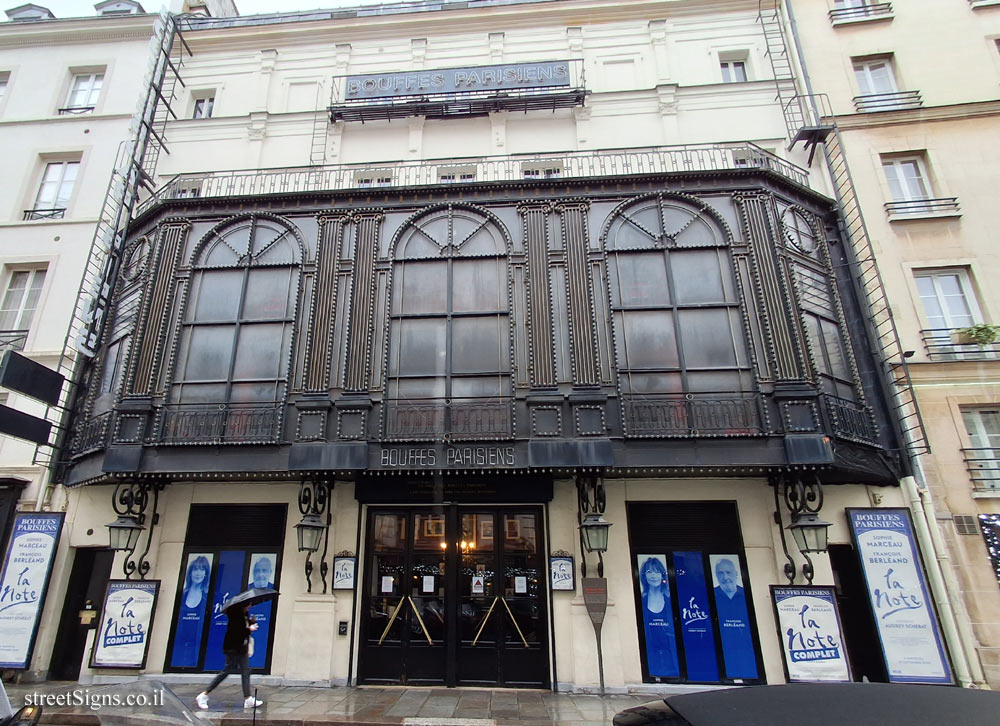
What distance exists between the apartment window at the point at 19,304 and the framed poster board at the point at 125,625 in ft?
23.9

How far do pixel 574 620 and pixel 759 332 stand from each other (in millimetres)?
6709

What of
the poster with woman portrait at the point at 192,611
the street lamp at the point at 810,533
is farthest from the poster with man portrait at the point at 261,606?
the street lamp at the point at 810,533

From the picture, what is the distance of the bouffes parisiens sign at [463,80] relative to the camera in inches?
585

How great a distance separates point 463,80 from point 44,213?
12.5 meters

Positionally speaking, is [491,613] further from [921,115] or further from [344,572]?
[921,115]

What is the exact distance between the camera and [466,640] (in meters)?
10.1

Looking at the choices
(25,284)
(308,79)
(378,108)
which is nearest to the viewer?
(25,284)

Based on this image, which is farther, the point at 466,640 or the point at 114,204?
the point at 114,204

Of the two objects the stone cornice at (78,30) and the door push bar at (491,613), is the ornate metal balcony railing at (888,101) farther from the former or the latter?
the stone cornice at (78,30)

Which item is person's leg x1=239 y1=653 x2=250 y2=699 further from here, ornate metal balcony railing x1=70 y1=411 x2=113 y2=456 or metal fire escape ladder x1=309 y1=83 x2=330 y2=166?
metal fire escape ladder x1=309 y1=83 x2=330 y2=166

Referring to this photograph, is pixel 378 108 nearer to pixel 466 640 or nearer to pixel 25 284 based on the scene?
pixel 25 284

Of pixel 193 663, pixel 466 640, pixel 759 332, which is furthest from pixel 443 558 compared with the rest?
pixel 759 332

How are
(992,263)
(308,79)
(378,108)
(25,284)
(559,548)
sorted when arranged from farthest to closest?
(308,79) → (378,108) → (25,284) → (992,263) → (559,548)

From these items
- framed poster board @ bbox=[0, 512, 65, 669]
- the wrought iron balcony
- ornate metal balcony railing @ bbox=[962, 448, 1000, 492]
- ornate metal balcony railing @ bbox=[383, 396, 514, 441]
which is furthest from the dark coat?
the wrought iron balcony
